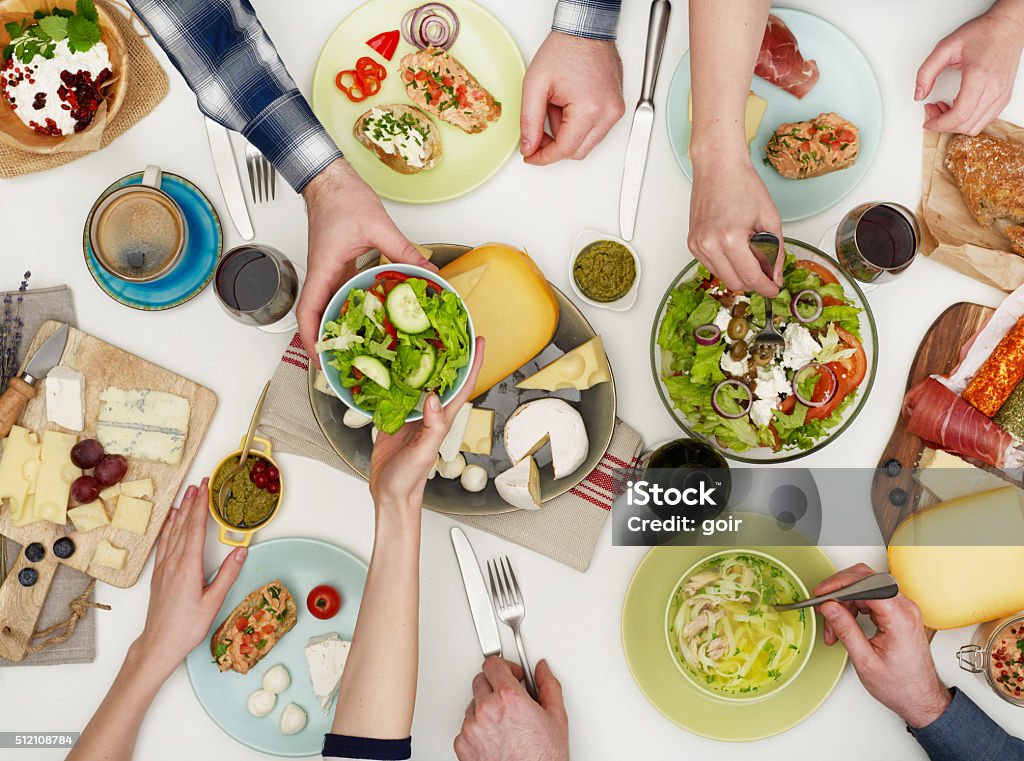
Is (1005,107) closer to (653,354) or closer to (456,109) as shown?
(653,354)

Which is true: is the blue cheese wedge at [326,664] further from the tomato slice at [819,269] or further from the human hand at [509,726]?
the tomato slice at [819,269]

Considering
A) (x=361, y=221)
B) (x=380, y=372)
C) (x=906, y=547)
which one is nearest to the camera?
(x=380, y=372)

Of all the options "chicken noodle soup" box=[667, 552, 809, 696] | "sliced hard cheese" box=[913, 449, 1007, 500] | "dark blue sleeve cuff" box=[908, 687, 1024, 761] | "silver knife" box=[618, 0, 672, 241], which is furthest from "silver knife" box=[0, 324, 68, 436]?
"dark blue sleeve cuff" box=[908, 687, 1024, 761]

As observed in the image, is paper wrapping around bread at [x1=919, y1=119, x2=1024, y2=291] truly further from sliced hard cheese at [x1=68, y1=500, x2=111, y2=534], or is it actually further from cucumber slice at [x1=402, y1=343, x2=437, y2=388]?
sliced hard cheese at [x1=68, y1=500, x2=111, y2=534]

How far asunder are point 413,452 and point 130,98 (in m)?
1.35

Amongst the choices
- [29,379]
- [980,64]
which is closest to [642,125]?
[980,64]

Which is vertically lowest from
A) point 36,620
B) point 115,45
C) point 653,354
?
point 36,620

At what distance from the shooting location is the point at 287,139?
1.83m

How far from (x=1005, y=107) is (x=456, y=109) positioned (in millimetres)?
1494

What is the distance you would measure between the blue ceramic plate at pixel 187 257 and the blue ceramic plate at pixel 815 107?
1.32 metres

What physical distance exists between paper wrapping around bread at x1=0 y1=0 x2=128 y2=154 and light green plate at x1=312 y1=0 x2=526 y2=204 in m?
0.53

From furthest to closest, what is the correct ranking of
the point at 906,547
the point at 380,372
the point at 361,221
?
the point at 906,547 < the point at 361,221 < the point at 380,372

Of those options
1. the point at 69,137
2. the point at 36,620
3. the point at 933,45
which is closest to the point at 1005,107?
the point at 933,45

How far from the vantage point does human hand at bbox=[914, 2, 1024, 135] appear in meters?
1.88
